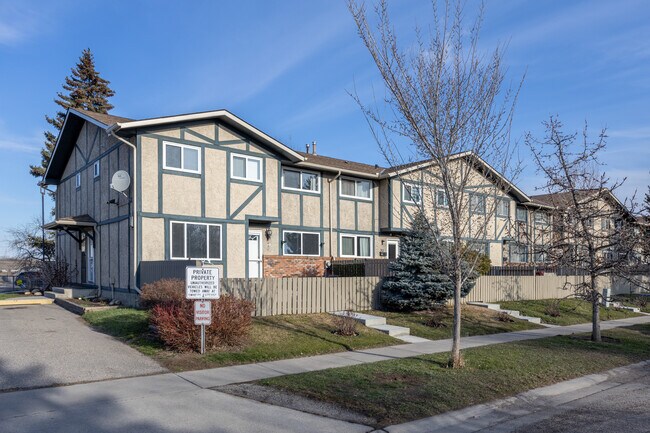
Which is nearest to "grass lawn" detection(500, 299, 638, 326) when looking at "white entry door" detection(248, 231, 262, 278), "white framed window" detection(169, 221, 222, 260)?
"white entry door" detection(248, 231, 262, 278)

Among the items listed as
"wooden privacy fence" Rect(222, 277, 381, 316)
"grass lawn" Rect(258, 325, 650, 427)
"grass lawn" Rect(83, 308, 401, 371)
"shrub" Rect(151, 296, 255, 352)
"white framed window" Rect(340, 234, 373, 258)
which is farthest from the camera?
"white framed window" Rect(340, 234, 373, 258)

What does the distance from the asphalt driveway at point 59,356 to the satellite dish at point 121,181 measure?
15.1ft

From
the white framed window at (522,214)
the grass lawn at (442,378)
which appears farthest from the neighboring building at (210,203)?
the white framed window at (522,214)

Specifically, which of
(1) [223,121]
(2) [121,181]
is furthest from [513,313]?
(2) [121,181]

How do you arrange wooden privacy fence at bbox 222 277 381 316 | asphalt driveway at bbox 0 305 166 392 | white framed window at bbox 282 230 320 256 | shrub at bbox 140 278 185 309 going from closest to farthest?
asphalt driveway at bbox 0 305 166 392
shrub at bbox 140 278 185 309
wooden privacy fence at bbox 222 277 381 316
white framed window at bbox 282 230 320 256

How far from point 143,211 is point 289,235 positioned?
21.9ft

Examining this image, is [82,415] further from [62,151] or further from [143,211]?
[62,151]

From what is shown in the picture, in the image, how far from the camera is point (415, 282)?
16812 millimetres

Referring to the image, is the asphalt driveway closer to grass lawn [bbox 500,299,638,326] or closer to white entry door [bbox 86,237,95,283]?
white entry door [bbox 86,237,95,283]

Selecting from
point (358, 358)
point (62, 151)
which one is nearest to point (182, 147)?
point (62, 151)

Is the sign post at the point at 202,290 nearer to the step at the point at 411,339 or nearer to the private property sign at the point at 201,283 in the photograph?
the private property sign at the point at 201,283

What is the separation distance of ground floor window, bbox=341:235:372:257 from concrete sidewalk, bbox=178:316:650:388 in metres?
9.60

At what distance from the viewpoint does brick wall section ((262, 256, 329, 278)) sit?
20766 mm

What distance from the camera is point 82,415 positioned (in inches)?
264
